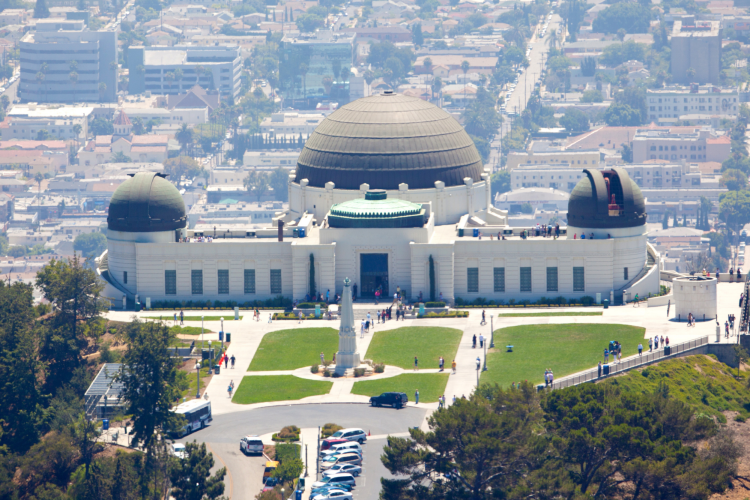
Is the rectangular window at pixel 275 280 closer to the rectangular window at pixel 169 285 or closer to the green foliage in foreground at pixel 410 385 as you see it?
the rectangular window at pixel 169 285

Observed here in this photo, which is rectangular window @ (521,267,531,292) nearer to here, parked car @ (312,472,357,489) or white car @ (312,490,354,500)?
parked car @ (312,472,357,489)

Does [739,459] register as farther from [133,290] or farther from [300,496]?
[133,290]

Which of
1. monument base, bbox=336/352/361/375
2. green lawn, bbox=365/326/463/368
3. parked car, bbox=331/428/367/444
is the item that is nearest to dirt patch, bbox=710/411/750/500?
green lawn, bbox=365/326/463/368

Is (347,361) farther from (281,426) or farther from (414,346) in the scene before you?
(281,426)

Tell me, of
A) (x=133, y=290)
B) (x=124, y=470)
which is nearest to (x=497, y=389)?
(x=124, y=470)

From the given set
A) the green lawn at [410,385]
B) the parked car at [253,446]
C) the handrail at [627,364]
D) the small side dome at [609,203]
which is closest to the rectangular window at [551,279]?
the small side dome at [609,203]

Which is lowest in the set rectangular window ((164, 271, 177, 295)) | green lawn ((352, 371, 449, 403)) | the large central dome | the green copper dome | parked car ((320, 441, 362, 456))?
parked car ((320, 441, 362, 456))
